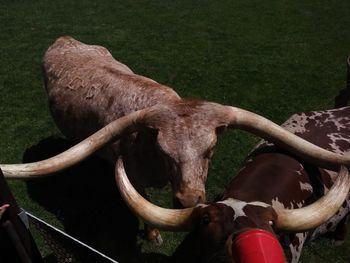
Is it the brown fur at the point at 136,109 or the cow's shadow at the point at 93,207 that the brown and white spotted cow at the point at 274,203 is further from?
the cow's shadow at the point at 93,207

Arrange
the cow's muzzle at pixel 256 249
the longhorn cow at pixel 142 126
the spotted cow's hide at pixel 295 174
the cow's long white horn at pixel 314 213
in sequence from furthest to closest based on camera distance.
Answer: the spotted cow's hide at pixel 295 174 < the longhorn cow at pixel 142 126 < the cow's long white horn at pixel 314 213 < the cow's muzzle at pixel 256 249

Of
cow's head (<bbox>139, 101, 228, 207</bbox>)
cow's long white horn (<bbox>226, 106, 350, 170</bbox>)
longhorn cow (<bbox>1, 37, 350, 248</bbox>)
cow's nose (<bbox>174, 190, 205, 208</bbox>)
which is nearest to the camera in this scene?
cow's nose (<bbox>174, 190, 205, 208</bbox>)

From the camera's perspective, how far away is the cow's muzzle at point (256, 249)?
1.91m

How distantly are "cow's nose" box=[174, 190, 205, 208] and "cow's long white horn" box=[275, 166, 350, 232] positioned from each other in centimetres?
70

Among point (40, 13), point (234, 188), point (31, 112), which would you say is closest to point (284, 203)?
point (234, 188)

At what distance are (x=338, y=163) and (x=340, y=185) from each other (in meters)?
0.64

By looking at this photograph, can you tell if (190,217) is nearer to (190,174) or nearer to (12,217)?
(190,174)

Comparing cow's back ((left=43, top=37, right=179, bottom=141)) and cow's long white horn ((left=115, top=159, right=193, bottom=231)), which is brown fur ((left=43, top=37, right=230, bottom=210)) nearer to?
cow's back ((left=43, top=37, right=179, bottom=141))

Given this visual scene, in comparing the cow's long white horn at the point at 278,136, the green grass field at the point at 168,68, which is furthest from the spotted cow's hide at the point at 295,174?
the green grass field at the point at 168,68

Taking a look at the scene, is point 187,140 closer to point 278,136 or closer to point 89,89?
point 278,136

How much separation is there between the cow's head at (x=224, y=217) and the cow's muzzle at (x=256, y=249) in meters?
0.41

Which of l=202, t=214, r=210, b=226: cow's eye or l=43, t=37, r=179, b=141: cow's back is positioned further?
l=43, t=37, r=179, b=141: cow's back

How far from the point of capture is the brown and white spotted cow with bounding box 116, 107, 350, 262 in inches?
108

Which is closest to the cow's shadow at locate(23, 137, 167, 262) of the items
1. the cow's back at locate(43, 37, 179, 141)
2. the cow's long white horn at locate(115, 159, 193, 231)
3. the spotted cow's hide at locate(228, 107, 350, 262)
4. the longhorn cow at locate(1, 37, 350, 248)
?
the longhorn cow at locate(1, 37, 350, 248)
